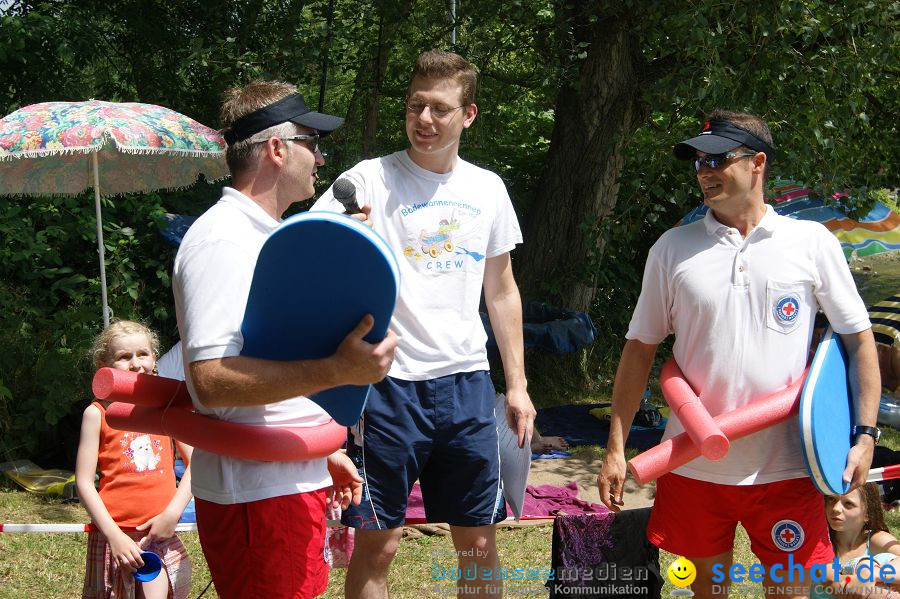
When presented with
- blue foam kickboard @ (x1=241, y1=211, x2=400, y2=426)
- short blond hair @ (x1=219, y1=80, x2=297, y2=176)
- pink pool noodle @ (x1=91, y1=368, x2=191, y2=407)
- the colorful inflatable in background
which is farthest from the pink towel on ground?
the colorful inflatable in background

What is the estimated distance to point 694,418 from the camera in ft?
8.81

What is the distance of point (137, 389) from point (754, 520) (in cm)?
185

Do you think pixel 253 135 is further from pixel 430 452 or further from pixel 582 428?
pixel 582 428

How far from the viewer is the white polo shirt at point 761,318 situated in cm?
278

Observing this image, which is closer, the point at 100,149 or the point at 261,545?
the point at 261,545

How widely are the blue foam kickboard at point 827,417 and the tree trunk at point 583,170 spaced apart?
16.5 feet

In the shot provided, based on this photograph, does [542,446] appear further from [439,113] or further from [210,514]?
[210,514]

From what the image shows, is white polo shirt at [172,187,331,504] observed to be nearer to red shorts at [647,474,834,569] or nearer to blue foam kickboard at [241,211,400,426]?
blue foam kickboard at [241,211,400,426]

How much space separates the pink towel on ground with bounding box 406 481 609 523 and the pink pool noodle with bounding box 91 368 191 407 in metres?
3.02

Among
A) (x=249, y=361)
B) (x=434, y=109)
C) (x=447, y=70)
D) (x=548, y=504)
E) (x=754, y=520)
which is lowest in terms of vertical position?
(x=548, y=504)

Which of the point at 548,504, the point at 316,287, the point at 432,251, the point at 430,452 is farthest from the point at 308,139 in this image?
the point at 548,504

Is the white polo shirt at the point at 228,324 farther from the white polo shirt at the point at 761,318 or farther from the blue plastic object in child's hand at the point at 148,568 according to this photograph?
the white polo shirt at the point at 761,318

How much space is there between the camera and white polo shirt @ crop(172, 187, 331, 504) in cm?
192

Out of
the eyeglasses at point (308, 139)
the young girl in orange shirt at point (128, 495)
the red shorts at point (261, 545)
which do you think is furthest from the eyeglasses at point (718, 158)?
the young girl in orange shirt at point (128, 495)
